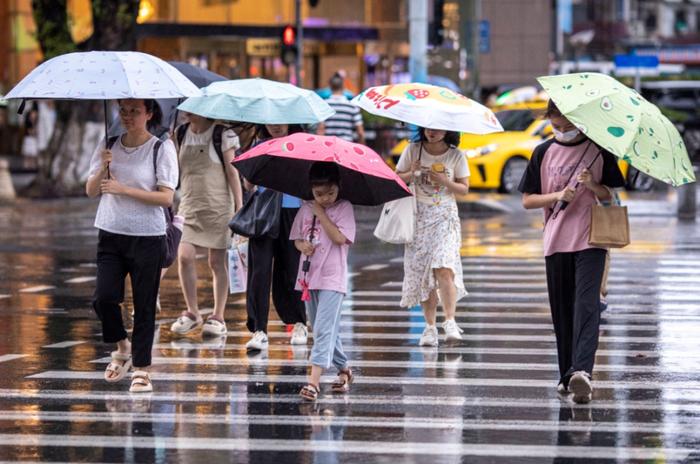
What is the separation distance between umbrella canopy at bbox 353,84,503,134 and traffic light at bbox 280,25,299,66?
22517 mm

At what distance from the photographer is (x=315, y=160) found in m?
8.77

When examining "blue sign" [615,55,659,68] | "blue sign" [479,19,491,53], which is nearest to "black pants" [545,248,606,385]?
"blue sign" [615,55,659,68]

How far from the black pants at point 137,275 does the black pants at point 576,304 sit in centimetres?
238

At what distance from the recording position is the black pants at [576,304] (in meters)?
8.75

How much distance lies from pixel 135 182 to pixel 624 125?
2.90m

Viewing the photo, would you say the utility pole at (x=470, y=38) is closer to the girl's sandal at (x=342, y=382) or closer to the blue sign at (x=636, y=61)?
the blue sign at (x=636, y=61)

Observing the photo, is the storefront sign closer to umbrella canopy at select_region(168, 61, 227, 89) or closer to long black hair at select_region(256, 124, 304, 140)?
umbrella canopy at select_region(168, 61, 227, 89)

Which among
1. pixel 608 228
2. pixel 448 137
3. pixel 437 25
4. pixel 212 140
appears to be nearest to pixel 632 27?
pixel 437 25

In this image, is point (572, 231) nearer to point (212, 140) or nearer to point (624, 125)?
point (624, 125)

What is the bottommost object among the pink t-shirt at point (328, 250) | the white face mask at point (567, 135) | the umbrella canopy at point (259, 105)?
the pink t-shirt at point (328, 250)

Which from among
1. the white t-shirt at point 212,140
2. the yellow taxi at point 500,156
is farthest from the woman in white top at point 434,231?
the yellow taxi at point 500,156

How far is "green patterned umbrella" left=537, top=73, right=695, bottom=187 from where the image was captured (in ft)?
27.2

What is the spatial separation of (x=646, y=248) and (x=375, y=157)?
1046 centimetres

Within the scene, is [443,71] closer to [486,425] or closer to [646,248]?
[646,248]
